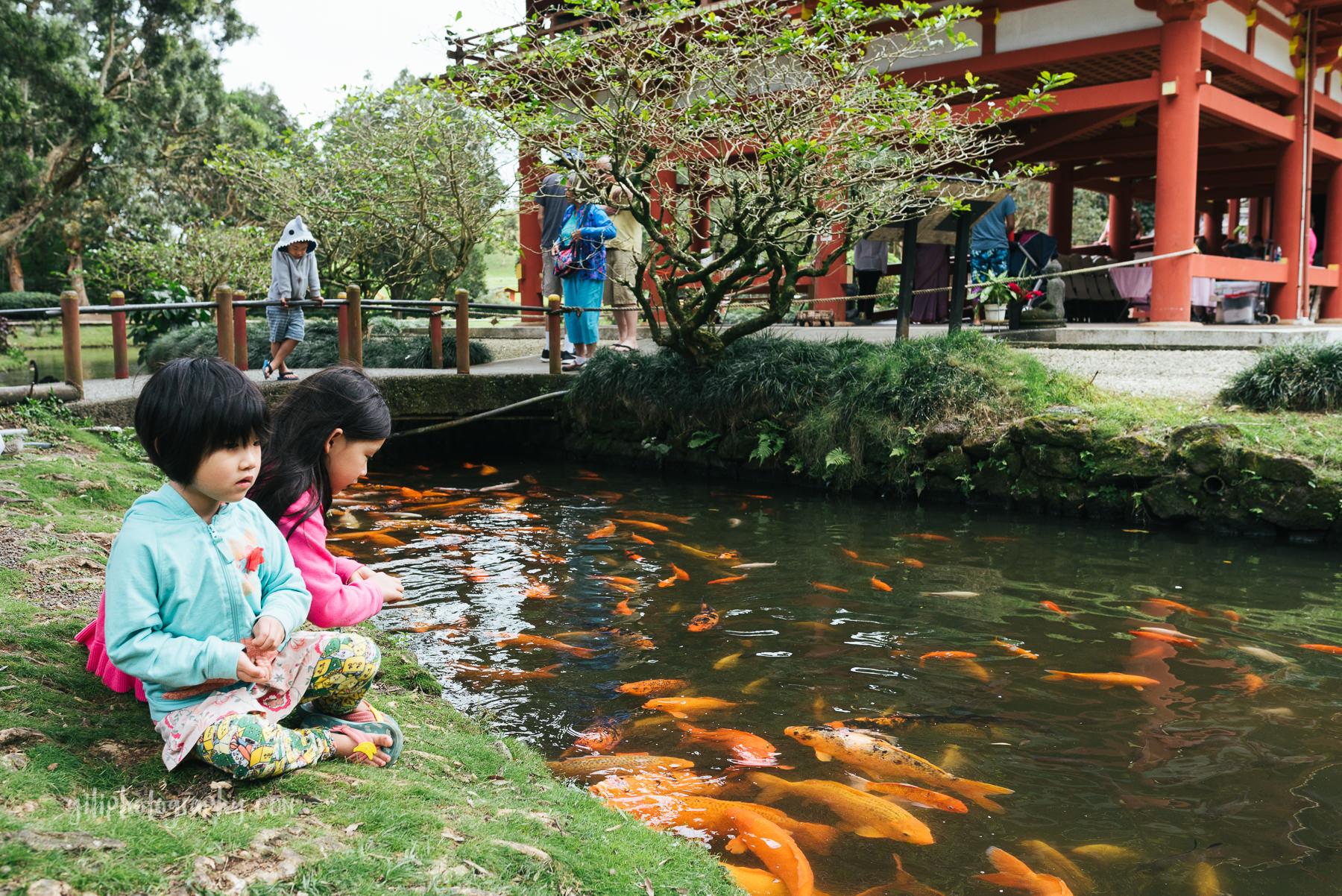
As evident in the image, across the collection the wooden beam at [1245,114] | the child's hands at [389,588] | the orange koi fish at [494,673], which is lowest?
the orange koi fish at [494,673]

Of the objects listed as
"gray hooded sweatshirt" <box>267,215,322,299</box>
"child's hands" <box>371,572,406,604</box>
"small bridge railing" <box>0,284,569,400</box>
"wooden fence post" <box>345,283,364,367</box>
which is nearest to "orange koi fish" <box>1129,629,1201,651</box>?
"child's hands" <box>371,572,406,604</box>

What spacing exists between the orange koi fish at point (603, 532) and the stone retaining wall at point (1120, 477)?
253 cm

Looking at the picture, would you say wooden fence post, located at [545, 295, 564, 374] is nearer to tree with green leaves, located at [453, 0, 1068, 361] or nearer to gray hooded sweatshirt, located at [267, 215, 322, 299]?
tree with green leaves, located at [453, 0, 1068, 361]

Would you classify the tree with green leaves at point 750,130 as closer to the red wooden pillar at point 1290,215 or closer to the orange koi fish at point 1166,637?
the orange koi fish at point 1166,637

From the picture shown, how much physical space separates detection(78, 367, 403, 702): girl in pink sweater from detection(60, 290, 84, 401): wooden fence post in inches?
246

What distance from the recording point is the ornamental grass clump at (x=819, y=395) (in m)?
9.03

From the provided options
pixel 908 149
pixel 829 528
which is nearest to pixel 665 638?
pixel 829 528

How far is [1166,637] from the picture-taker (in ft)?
17.6

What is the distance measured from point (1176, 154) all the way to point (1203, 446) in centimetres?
625

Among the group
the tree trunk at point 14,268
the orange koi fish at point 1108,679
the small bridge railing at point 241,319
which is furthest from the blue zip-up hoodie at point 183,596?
the tree trunk at point 14,268

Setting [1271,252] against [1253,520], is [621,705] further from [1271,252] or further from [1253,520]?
[1271,252]

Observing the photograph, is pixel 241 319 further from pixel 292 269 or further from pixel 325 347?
pixel 325 347

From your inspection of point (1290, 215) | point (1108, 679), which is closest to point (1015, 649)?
point (1108, 679)

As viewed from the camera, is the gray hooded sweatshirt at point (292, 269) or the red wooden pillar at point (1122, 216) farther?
the red wooden pillar at point (1122, 216)
